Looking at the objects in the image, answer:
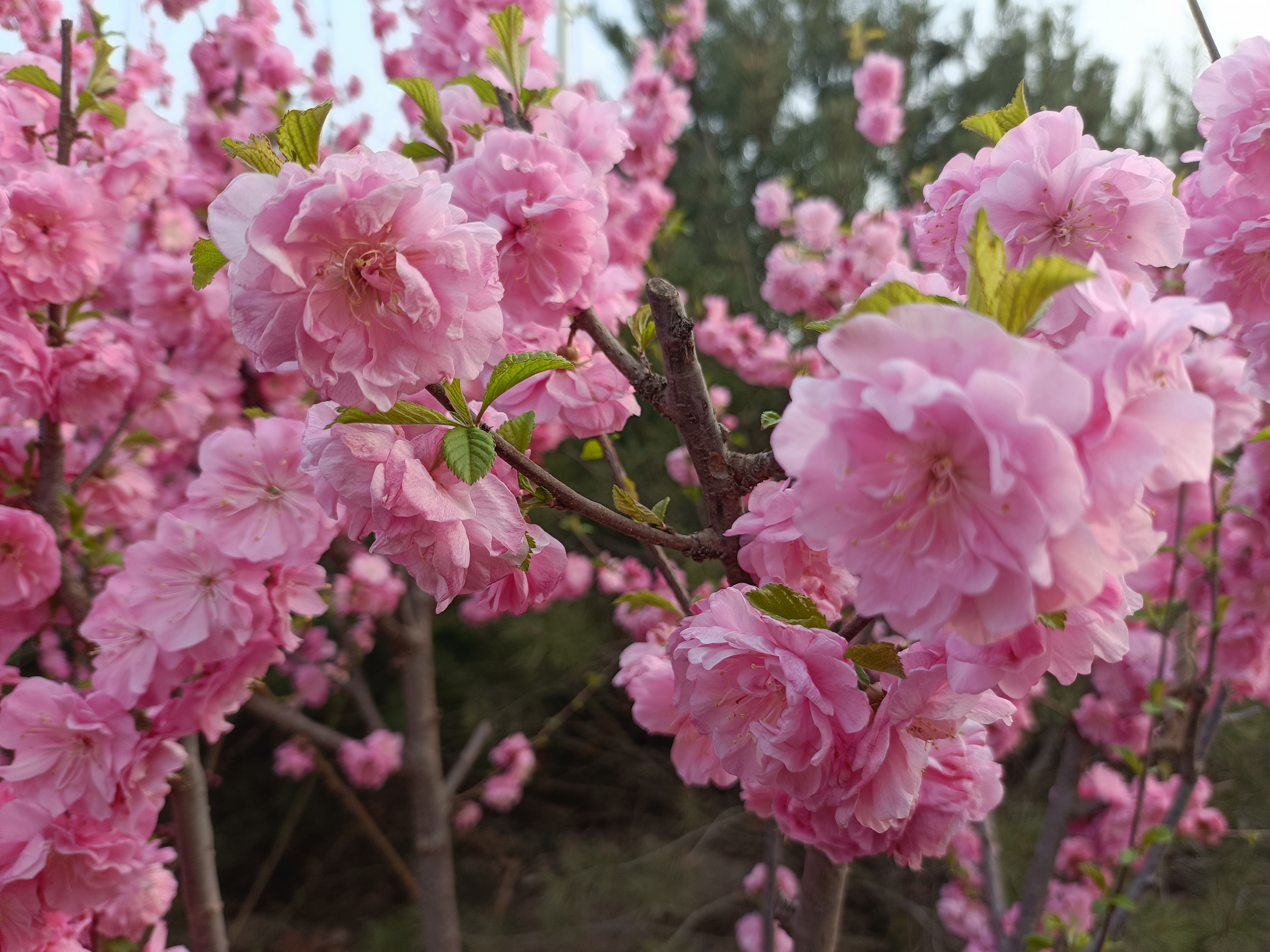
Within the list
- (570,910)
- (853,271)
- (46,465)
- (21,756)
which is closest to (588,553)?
(570,910)

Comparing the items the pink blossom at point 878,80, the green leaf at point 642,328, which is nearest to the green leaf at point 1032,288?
the green leaf at point 642,328

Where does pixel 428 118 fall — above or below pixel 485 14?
below

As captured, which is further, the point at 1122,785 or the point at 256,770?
the point at 256,770

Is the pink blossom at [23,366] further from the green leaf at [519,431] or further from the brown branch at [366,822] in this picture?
the brown branch at [366,822]

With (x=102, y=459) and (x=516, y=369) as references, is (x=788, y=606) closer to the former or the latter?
(x=516, y=369)

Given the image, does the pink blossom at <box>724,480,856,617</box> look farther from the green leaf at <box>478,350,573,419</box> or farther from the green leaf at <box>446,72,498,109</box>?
the green leaf at <box>446,72,498,109</box>

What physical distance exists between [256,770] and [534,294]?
439cm

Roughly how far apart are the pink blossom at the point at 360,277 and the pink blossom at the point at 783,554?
0.91ft

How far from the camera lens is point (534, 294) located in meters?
0.81

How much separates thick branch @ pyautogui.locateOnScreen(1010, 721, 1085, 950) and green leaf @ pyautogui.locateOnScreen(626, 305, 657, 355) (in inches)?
61.7

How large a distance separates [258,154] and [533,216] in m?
0.28

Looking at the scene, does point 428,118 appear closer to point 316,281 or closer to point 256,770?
point 316,281

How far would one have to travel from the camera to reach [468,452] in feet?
1.84

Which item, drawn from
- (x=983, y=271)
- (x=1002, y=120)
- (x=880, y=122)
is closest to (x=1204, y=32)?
(x=1002, y=120)
